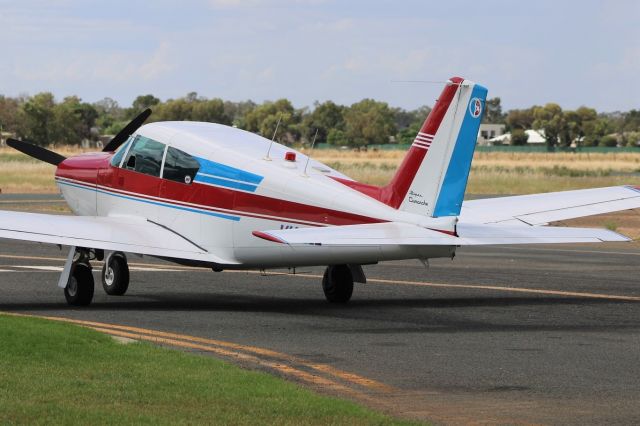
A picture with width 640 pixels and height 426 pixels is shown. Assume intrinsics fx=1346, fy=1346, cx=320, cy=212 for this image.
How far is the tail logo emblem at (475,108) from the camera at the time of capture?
1772 centimetres

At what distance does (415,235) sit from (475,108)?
2.06 meters

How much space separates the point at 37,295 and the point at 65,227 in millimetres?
1992

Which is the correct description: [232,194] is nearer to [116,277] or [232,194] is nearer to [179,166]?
[179,166]

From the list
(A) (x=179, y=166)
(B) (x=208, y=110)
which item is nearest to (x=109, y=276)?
(A) (x=179, y=166)

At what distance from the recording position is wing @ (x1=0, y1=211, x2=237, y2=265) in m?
18.1

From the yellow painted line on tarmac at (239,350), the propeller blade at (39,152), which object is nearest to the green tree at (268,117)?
the propeller blade at (39,152)

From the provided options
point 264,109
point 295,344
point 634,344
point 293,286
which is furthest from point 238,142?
point 264,109

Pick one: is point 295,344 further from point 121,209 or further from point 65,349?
point 121,209

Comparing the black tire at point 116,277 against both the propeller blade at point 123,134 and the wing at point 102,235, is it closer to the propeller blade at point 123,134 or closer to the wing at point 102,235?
the wing at point 102,235

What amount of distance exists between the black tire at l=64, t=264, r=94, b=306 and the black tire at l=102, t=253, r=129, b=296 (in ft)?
4.59

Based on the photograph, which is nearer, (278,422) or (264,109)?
(278,422)

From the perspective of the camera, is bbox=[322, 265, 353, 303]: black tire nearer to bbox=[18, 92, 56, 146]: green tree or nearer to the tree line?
the tree line

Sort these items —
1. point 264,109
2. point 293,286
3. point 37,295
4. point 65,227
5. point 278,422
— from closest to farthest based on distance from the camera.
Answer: point 278,422
point 65,227
point 37,295
point 293,286
point 264,109

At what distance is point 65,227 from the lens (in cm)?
1858
